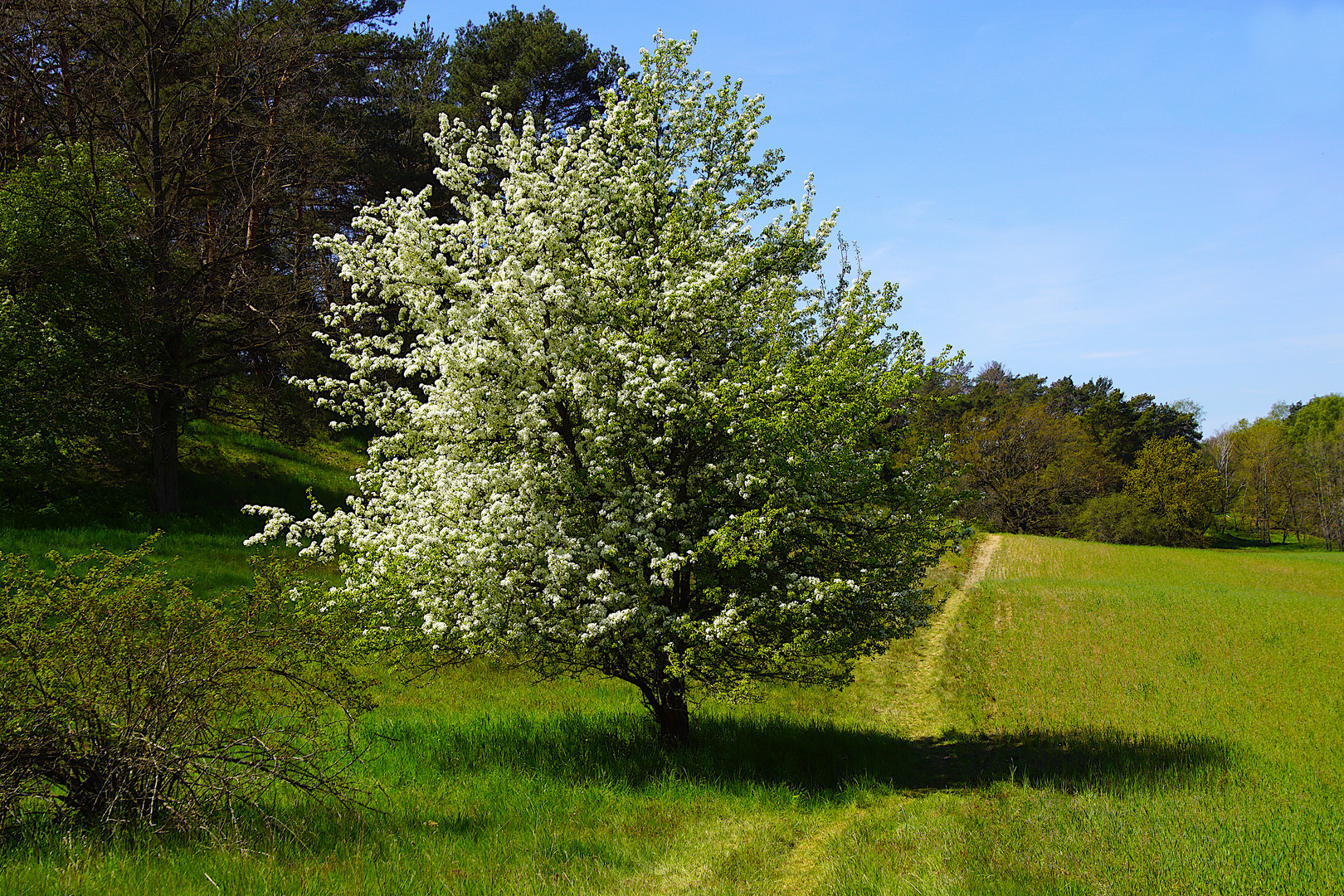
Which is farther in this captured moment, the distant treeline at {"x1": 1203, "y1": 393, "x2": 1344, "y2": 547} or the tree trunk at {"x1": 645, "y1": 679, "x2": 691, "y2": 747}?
the distant treeline at {"x1": 1203, "y1": 393, "x2": 1344, "y2": 547}

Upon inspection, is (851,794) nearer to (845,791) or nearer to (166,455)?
(845,791)

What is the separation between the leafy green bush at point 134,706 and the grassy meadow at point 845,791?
440mm

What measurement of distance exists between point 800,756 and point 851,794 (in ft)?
6.08

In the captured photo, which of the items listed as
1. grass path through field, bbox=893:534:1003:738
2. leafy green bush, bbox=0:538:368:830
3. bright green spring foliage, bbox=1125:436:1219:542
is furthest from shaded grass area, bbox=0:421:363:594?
bright green spring foliage, bbox=1125:436:1219:542

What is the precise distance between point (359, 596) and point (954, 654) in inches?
733

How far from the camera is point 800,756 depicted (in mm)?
13398

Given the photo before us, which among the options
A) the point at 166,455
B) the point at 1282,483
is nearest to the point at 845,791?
the point at 166,455

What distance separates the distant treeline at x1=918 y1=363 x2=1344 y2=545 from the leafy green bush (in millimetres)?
50632

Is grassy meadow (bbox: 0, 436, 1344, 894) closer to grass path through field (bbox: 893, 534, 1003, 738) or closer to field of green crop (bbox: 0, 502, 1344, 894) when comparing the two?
field of green crop (bbox: 0, 502, 1344, 894)

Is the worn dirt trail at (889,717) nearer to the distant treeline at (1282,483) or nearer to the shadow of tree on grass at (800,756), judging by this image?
the shadow of tree on grass at (800,756)

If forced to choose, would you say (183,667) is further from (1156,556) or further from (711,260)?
(1156,556)

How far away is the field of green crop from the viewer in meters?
7.15

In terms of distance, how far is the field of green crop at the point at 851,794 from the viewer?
715cm

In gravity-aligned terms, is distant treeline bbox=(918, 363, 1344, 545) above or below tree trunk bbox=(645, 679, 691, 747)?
above
